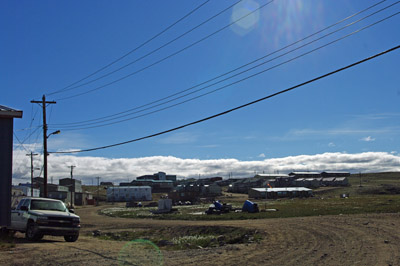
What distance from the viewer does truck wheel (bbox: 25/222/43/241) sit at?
58.4 feet

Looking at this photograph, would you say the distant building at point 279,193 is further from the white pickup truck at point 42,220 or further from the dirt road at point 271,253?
the white pickup truck at point 42,220

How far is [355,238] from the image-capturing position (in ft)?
54.5

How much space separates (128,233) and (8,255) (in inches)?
546

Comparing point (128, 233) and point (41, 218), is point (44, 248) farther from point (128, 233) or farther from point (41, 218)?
point (128, 233)

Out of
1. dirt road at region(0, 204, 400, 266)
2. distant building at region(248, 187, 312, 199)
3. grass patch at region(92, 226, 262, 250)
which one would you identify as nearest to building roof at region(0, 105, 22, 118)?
dirt road at region(0, 204, 400, 266)

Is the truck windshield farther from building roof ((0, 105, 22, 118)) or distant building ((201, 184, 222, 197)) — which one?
distant building ((201, 184, 222, 197))

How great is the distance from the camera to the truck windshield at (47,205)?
19188 millimetres

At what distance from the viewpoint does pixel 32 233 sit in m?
18.0

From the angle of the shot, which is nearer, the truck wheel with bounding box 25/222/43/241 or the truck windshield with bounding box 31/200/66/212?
the truck wheel with bounding box 25/222/43/241

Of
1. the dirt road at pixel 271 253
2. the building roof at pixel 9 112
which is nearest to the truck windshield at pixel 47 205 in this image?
the dirt road at pixel 271 253

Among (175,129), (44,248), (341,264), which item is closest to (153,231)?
(175,129)

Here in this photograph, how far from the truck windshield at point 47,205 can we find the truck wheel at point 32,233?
1.00 metres

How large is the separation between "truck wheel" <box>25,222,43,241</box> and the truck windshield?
999mm

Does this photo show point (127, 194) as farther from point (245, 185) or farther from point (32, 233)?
point (32, 233)
